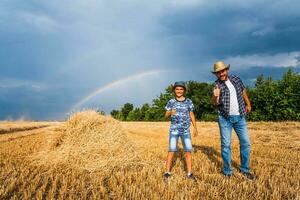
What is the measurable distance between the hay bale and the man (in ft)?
7.35

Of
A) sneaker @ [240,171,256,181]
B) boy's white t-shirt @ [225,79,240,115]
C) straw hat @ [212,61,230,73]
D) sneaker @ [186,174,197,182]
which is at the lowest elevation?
sneaker @ [240,171,256,181]

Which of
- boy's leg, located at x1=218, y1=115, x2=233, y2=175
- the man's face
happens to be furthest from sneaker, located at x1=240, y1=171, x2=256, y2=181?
the man's face

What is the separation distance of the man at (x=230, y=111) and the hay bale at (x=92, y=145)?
7.35 feet

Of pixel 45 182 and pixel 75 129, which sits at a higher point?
pixel 75 129

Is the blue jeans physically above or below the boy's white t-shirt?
below

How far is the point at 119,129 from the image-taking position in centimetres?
886

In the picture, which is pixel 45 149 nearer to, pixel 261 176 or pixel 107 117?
pixel 107 117

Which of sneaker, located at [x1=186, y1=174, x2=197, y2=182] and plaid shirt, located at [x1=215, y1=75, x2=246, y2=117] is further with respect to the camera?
plaid shirt, located at [x1=215, y1=75, x2=246, y2=117]

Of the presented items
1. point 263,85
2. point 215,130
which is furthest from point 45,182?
point 263,85

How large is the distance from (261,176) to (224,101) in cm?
162

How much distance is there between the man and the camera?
7152 mm

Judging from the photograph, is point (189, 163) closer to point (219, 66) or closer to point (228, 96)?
point (228, 96)

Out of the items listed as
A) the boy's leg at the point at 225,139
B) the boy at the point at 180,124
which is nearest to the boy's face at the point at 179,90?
the boy at the point at 180,124

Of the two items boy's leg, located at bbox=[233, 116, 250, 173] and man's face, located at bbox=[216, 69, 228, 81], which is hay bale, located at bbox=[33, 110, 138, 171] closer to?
boy's leg, located at bbox=[233, 116, 250, 173]
